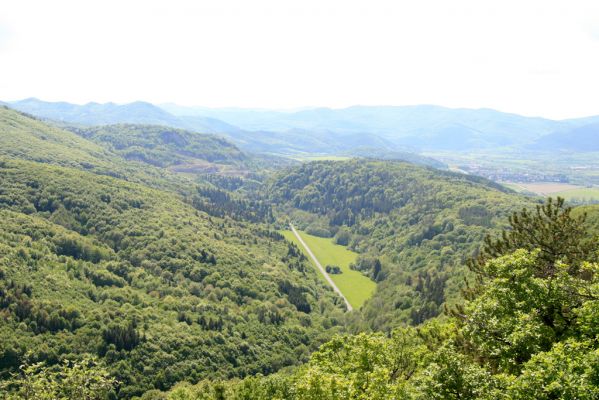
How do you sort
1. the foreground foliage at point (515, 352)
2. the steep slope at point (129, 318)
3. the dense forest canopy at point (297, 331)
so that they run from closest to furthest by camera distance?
the foreground foliage at point (515, 352), the dense forest canopy at point (297, 331), the steep slope at point (129, 318)

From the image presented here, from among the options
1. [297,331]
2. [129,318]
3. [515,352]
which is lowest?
[297,331]

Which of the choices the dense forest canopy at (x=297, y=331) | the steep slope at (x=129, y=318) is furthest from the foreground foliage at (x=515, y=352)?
the steep slope at (x=129, y=318)

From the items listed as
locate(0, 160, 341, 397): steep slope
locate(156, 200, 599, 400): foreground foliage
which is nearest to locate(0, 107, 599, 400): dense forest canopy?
locate(156, 200, 599, 400): foreground foliage

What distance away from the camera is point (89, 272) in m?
179

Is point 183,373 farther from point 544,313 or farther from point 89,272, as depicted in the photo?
point 544,313

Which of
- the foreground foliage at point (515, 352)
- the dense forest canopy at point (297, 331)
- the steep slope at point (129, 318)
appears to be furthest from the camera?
the steep slope at point (129, 318)

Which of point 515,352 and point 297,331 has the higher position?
point 515,352

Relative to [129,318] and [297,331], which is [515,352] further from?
[297,331]

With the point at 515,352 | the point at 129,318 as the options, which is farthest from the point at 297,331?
the point at 515,352

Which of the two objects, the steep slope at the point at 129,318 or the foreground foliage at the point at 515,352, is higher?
the foreground foliage at the point at 515,352

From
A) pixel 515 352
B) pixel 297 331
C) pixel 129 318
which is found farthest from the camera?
pixel 297 331

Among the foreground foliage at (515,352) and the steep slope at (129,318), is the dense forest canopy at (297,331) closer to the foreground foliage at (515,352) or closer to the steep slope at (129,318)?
the foreground foliage at (515,352)

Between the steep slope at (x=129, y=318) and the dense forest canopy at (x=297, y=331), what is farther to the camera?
the steep slope at (x=129, y=318)

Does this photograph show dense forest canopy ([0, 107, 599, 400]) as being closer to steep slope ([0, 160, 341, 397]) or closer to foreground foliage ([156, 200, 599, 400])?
foreground foliage ([156, 200, 599, 400])
